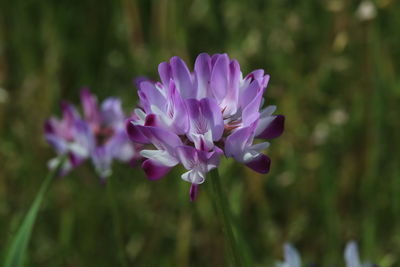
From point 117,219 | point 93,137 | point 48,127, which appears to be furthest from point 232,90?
point 48,127

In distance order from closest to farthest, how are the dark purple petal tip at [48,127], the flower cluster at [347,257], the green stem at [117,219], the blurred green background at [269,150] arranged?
the flower cluster at [347,257] < the green stem at [117,219] < the dark purple petal tip at [48,127] < the blurred green background at [269,150]

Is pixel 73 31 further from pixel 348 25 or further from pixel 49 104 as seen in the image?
pixel 348 25

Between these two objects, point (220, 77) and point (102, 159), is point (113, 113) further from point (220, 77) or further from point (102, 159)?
point (220, 77)

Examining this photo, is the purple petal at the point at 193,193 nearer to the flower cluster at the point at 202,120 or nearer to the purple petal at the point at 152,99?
the flower cluster at the point at 202,120

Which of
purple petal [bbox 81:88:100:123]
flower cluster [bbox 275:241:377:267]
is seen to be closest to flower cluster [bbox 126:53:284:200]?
flower cluster [bbox 275:241:377:267]

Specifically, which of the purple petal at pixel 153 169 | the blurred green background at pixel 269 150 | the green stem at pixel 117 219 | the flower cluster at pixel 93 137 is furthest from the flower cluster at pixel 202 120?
the blurred green background at pixel 269 150

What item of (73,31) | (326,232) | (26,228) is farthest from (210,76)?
(73,31)
